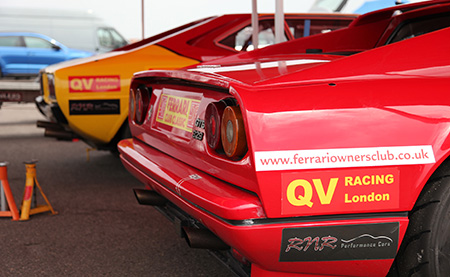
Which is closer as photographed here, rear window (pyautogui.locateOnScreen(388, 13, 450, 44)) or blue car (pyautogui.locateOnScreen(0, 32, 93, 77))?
rear window (pyautogui.locateOnScreen(388, 13, 450, 44))

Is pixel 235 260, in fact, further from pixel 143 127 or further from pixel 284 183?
pixel 143 127

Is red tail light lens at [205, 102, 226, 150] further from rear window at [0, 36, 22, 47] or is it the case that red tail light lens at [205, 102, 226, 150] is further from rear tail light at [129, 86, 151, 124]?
rear window at [0, 36, 22, 47]

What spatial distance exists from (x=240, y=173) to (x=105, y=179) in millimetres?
3569

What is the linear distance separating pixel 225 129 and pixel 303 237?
0.51m

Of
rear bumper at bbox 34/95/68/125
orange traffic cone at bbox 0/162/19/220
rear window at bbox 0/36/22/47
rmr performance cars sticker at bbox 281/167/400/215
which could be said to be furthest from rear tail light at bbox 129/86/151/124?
rear window at bbox 0/36/22/47

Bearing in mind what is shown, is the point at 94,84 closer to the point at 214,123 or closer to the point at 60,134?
the point at 60,134

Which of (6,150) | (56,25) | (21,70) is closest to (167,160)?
(6,150)

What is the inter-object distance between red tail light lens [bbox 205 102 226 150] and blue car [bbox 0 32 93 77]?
1471 cm

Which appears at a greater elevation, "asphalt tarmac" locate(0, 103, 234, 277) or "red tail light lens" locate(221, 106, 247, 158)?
"red tail light lens" locate(221, 106, 247, 158)

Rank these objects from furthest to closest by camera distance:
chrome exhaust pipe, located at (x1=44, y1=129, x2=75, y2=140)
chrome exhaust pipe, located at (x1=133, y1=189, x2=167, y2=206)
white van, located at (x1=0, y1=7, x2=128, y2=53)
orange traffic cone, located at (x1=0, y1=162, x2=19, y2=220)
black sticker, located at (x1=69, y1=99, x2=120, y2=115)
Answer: white van, located at (x1=0, y1=7, x2=128, y2=53) → chrome exhaust pipe, located at (x1=44, y1=129, x2=75, y2=140) → black sticker, located at (x1=69, y1=99, x2=120, y2=115) → orange traffic cone, located at (x1=0, y1=162, x2=19, y2=220) → chrome exhaust pipe, located at (x1=133, y1=189, x2=167, y2=206)

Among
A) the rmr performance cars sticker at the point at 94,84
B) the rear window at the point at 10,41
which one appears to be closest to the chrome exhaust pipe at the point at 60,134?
the rmr performance cars sticker at the point at 94,84

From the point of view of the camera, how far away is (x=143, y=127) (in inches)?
121

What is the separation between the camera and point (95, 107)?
15.9ft

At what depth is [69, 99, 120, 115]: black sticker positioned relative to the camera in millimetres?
4855
